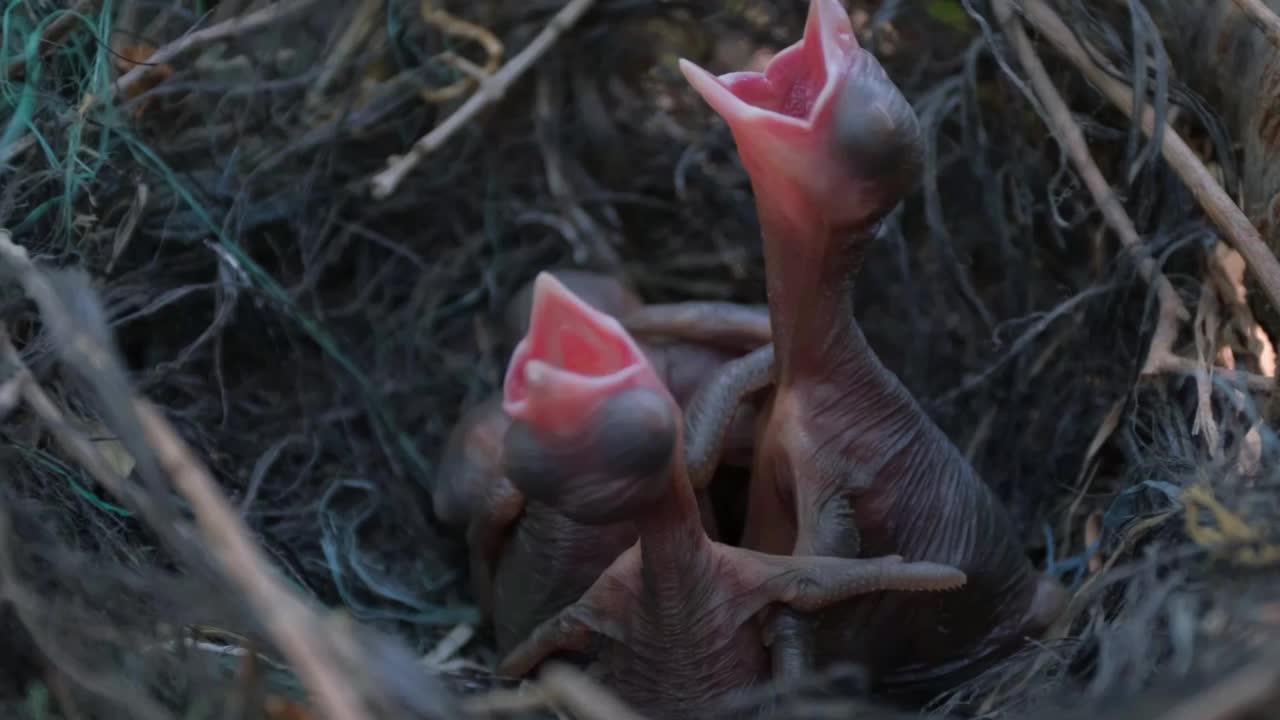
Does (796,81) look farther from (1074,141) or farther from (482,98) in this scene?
(482,98)

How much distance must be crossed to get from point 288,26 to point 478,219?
37 cm

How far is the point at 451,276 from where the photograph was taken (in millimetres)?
1724

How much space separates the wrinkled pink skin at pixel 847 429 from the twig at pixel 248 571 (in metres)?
0.54

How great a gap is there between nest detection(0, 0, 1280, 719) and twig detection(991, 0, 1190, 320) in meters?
0.02

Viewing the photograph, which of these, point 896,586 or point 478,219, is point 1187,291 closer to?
point 896,586

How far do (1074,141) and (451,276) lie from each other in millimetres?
849

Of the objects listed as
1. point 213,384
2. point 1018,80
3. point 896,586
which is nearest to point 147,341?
point 213,384

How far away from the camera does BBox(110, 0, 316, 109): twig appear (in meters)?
1.43

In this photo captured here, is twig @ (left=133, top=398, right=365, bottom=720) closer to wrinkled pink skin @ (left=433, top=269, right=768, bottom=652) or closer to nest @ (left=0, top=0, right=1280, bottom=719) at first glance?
nest @ (left=0, top=0, right=1280, bottom=719)

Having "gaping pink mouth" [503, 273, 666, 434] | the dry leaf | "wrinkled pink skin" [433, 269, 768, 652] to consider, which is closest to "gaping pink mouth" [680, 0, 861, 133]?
"gaping pink mouth" [503, 273, 666, 434]

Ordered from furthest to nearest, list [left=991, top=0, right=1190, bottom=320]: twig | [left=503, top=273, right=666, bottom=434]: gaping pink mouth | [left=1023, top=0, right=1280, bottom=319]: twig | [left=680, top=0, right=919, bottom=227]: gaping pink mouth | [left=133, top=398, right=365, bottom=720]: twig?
[left=991, top=0, right=1190, bottom=320]: twig → [left=1023, top=0, right=1280, bottom=319]: twig → [left=680, top=0, right=919, bottom=227]: gaping pink mouth → [left=503, top=273, right=666, bottom=434]: gaping pink mouth → [left=133, top=398, right=365, bottom=720]: twig

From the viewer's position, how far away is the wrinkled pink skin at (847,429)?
1042 mm

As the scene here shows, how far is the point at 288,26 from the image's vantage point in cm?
161

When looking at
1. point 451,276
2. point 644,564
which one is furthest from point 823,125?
point 451,276
